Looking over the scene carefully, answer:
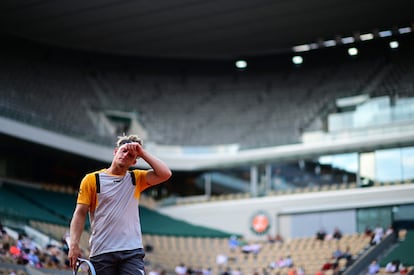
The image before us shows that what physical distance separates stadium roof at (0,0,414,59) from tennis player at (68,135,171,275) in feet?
98.0

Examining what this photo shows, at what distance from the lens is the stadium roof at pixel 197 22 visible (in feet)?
119

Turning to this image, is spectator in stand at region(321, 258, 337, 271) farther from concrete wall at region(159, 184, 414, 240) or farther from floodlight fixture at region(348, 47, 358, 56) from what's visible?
floodlight fixture at region(348, 47, 358, 56)

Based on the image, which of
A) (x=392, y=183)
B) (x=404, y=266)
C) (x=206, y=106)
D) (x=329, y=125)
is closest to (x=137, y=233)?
(x=404, y=266)

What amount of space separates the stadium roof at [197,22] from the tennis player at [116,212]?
98.0 ft

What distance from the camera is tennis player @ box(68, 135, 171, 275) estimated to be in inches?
238

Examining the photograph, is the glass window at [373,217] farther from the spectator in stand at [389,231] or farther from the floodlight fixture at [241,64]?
the floodlight fixture at [241,64]

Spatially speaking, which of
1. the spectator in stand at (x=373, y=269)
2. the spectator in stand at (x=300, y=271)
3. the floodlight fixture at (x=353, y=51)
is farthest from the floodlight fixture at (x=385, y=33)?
the spectator in stand at (x=300, y=271)

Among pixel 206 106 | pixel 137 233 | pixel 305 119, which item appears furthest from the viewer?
pixel 206 106

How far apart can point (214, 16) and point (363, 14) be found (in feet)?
22.6

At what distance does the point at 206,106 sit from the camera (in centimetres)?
4259

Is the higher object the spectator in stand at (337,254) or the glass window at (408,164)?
the glass window at (408,164)

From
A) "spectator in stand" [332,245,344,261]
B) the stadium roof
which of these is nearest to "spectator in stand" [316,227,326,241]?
"spectator in stand" [332,245,344,261]

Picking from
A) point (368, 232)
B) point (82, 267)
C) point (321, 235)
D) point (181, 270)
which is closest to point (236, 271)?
point (181, 270)

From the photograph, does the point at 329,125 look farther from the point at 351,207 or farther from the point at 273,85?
the point at 273,85
